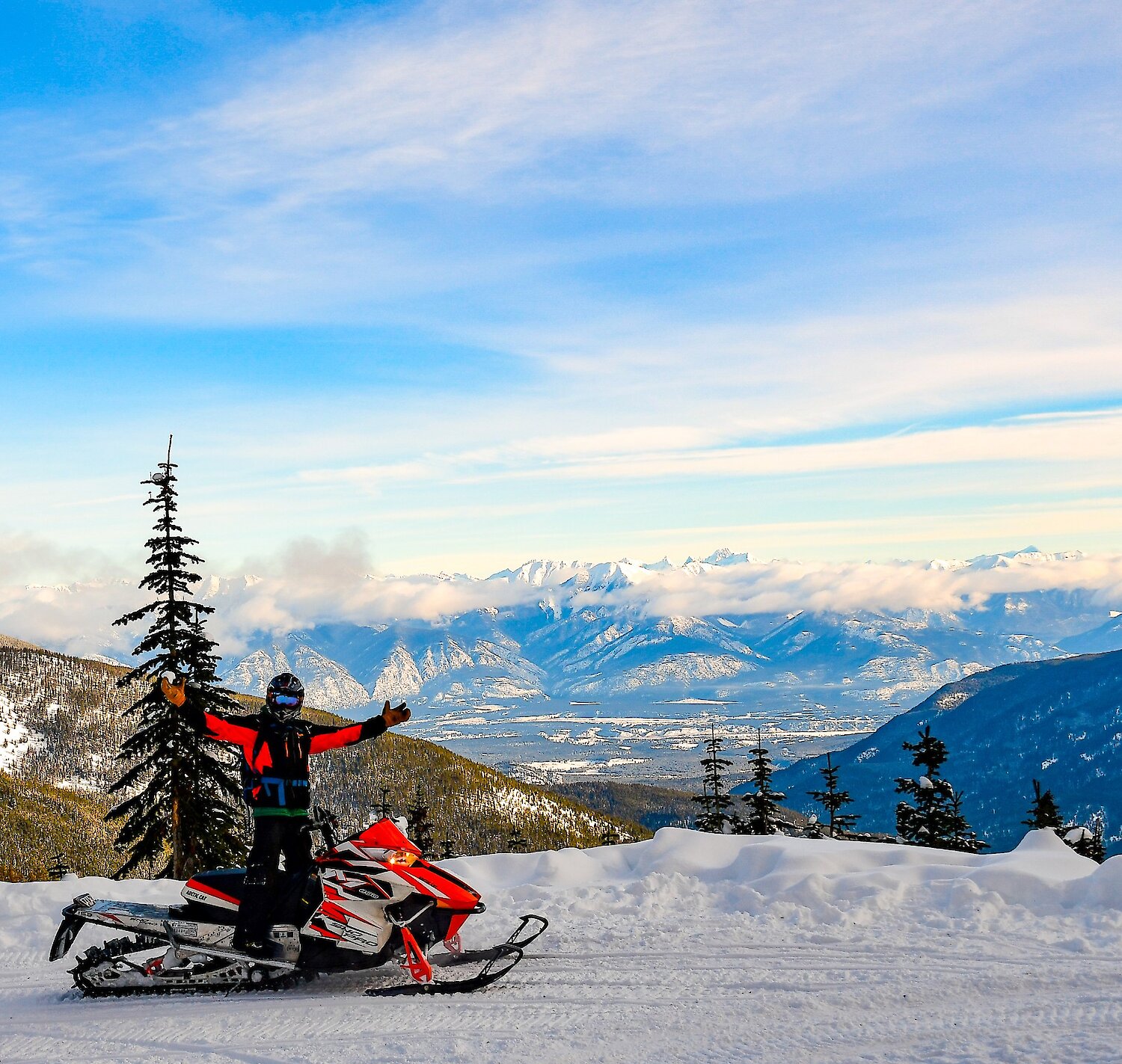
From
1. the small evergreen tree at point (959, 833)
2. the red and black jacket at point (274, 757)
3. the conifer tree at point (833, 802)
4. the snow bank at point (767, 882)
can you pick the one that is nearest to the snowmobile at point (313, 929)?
the red and black jacket at point (274, 757)

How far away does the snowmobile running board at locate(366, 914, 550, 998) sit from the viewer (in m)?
7.69

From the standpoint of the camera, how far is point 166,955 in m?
8.03

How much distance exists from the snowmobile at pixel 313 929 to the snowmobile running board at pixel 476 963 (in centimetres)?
4

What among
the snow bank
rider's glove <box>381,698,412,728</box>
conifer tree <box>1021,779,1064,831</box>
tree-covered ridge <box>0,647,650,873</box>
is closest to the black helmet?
rider's glove <box>381,698,412,728</box>

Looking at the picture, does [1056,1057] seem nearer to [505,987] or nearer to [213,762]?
[505,987]

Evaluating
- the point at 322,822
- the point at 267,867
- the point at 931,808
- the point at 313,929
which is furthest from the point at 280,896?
the point at 931,808

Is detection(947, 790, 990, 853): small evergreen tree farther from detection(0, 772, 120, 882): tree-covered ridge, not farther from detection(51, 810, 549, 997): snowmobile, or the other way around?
detection(0, 772, 120, 882): tree-covered ridge

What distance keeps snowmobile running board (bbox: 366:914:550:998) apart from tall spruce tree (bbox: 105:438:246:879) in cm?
1495

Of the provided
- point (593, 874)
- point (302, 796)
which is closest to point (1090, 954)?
point (593, 874)

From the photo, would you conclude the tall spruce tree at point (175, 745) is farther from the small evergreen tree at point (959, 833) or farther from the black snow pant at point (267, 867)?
the small evergreen tree at point (959, 833)

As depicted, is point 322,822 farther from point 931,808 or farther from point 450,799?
point 450,799

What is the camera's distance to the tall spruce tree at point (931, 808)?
99.4 ft

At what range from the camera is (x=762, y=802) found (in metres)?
36.0

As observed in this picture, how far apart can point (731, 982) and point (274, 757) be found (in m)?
4.28
